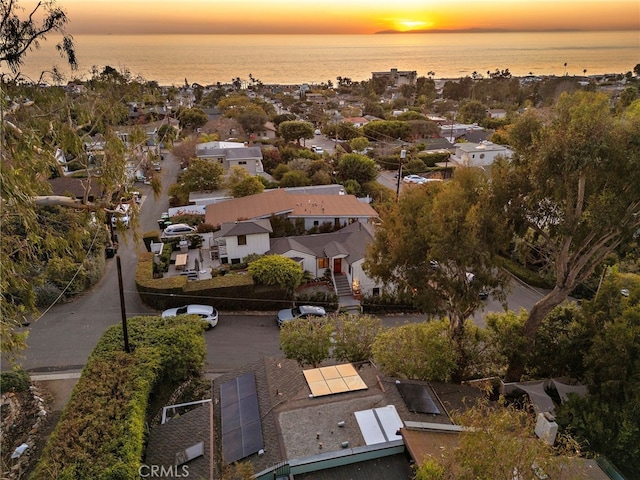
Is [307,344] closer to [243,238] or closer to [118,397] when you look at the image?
[118,397]

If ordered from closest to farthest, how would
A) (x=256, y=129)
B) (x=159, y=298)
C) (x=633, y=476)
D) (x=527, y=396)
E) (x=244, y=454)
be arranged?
(x=244, y=454)
(x=633, y=476)
(x=527, y=396)
(x=159, y=298)
(x=256, y=129)

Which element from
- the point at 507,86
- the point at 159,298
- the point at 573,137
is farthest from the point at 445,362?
the point at 507,86

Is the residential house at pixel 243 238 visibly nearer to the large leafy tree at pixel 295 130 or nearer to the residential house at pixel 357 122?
the large leafy tree at pixel 295 130

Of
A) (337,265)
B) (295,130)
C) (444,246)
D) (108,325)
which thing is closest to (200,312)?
(108,325)

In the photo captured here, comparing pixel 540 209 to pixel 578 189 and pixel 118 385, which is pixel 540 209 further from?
pixel 118 385

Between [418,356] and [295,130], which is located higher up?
[295,130]

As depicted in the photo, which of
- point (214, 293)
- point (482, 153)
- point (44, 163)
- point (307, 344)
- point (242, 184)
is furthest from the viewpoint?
point (482, 153)

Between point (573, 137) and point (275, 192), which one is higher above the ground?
point (573, 137)

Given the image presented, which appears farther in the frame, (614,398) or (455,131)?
(455,131)
